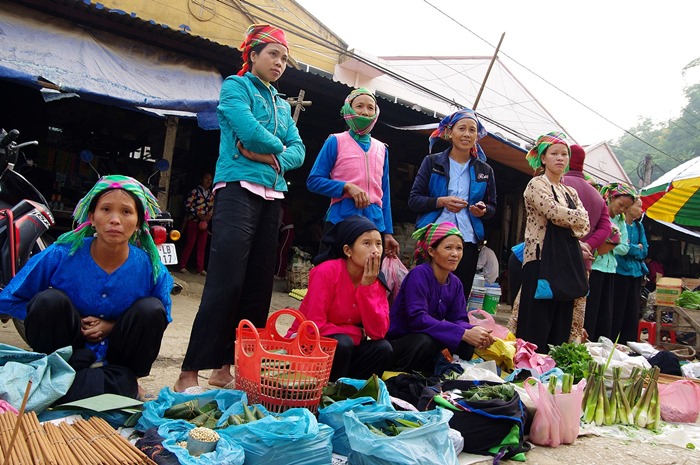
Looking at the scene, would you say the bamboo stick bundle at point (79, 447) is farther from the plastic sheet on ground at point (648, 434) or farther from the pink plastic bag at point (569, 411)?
the plastic sheet on ground at point (648, 434)

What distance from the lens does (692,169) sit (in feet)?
30.4

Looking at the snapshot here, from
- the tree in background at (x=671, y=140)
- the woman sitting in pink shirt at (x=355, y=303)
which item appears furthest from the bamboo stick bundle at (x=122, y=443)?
the tree in background at (x=671, y=140)

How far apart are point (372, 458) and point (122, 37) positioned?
596cm

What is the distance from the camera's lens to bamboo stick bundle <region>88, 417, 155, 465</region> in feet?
5.35

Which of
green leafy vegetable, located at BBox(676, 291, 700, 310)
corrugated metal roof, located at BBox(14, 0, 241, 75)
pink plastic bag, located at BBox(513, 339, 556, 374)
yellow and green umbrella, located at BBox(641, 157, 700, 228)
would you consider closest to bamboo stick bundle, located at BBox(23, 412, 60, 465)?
pink plastic bag, located at BBox(513, 339, 556, 374)

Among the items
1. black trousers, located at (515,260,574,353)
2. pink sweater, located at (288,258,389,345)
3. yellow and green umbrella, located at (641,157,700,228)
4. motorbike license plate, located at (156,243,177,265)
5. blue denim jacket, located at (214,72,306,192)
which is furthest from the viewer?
yellow and green umbrella, located at (641,157,700,228)

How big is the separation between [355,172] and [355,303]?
1.03m

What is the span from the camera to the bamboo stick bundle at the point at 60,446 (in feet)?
5.03

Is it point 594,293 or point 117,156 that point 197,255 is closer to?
point 117,156

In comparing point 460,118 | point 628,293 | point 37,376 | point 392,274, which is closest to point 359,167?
point 392,274

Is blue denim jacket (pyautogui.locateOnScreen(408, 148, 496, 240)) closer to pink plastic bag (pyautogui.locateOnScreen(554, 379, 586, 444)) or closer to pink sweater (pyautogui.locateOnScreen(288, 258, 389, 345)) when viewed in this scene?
pink sweater (pyautogui.locateOnScreen(288, 258, 389, 345))

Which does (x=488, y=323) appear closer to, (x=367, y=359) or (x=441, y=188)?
(x=441, y=188)

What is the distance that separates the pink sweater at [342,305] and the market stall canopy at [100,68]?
357cm

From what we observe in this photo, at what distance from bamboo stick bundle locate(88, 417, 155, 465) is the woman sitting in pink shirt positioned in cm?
111
